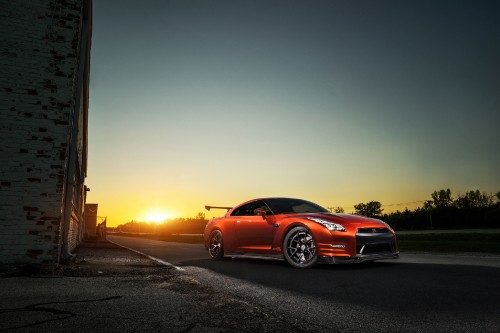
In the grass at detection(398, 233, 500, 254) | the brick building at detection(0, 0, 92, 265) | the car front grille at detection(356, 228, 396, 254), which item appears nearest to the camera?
the brick building at detection(0, 0, 92, 265)

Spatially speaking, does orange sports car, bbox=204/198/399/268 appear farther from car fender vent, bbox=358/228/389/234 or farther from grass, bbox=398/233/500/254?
grass, bbox=398/233/500/254

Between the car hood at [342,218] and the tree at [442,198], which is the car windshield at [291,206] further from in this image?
the tree at [442,198]

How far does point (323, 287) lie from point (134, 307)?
2329 mm

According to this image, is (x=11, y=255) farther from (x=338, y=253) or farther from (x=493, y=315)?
(x=493, y=315)

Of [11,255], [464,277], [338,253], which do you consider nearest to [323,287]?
[338,253]

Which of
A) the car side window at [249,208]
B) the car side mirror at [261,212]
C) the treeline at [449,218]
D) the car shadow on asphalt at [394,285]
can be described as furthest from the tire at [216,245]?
the treeline at [449,218]

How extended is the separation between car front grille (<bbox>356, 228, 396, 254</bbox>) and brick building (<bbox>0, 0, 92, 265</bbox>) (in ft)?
17.0

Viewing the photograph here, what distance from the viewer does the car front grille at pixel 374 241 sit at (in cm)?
637

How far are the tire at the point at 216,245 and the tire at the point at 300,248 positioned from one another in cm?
230

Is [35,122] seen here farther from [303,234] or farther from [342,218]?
[342,218]

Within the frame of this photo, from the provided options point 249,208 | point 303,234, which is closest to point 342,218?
point 303,234

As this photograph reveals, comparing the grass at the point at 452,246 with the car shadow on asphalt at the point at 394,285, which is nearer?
the car shadow on asphalt at the point at 394,285

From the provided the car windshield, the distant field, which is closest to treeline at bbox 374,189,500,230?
the distant field

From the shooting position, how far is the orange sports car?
638 cm
